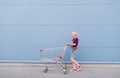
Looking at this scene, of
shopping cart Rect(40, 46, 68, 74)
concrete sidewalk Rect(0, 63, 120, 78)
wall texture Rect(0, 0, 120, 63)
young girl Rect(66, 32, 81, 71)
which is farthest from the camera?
wall texture Rect(0, 0, 120, 63)

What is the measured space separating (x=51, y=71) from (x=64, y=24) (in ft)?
5.54

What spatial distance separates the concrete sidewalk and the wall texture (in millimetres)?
332

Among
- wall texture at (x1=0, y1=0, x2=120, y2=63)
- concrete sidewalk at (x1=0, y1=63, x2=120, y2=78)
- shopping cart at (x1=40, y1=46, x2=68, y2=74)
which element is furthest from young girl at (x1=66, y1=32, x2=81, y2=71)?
wall texture at (x1=0, y1=0, x2=120, y2=63)

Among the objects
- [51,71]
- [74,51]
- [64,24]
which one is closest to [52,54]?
[51,71]

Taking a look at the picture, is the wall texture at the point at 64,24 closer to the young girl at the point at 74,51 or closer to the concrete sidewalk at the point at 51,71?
the concrete sidewalk at the point at 51,71

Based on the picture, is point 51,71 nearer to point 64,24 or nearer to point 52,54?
point 52,54

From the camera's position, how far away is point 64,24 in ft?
30.6

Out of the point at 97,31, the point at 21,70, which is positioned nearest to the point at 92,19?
the point at 97,31

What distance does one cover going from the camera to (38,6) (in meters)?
9.31

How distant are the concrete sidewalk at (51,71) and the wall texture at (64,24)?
33 centimetres

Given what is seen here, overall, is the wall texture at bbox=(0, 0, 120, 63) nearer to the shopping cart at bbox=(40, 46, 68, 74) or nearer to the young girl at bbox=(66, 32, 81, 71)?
the young girl at bbox=(66, 32, 81, 71)

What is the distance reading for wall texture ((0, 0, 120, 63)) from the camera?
9266 millimetres

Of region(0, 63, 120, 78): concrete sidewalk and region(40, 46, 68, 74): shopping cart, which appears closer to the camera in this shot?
region(0, 63, 120, 78): concrete sidewalk

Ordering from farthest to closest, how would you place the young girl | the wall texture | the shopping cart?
the wall texture
the young girl
the shopping cart
